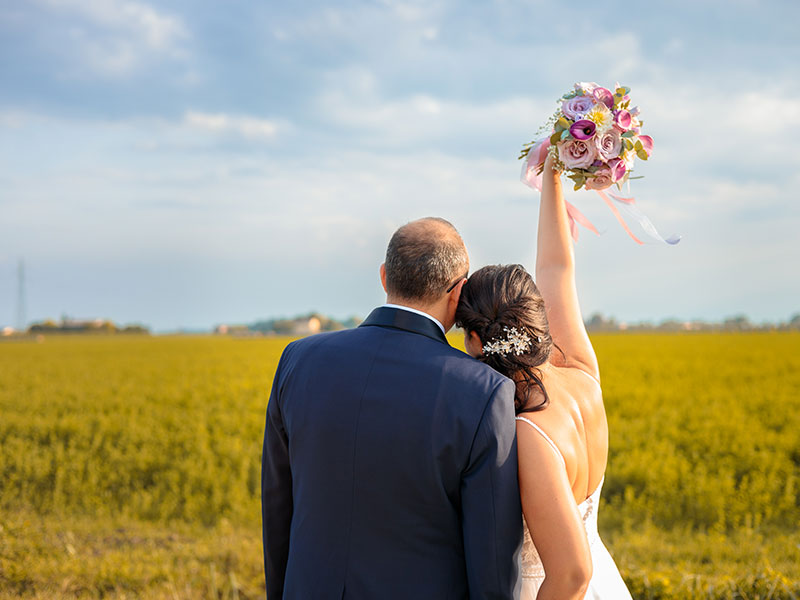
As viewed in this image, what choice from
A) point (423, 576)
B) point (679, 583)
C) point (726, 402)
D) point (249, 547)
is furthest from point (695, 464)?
point (423, 576)

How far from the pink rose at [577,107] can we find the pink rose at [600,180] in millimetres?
271

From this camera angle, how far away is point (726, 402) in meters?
15.3

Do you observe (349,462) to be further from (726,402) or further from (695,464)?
(726,402)

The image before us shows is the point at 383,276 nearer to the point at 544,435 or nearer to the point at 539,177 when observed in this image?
the point at 544,435

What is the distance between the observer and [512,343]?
2305mm

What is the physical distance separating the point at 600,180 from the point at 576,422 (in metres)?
1.15

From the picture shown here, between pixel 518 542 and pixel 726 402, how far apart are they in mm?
15209

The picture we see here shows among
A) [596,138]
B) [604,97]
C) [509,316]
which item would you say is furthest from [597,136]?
[509,316]

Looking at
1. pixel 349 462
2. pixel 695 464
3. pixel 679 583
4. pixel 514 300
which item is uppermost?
pixel 514 300

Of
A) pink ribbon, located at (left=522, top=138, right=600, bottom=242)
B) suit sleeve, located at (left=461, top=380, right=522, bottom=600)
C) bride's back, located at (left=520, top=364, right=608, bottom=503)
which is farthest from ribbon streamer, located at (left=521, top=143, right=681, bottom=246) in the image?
suit sleeve, located at (left=461, top=380, right=522, bottom=600)

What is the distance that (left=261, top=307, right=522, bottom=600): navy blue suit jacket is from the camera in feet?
6.81

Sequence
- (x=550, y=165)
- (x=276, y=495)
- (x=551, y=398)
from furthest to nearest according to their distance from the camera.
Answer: (x=550, y=165)
(x=276, y=495)
(x=551, y=398)

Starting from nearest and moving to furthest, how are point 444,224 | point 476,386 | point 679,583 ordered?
point 476,386 → point 444,224 → point 679,583

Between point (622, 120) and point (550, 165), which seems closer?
point (622, 120)
